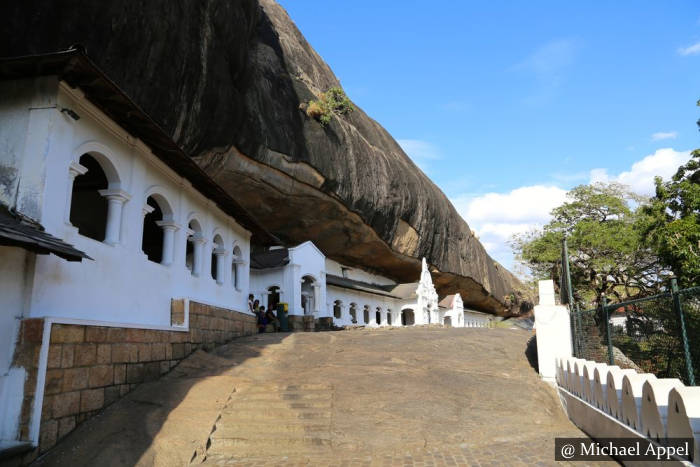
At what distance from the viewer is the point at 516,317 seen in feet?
208

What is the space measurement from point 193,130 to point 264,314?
6.57 metres

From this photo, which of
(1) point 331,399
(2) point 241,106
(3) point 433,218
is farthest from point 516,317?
(1) point 331,399

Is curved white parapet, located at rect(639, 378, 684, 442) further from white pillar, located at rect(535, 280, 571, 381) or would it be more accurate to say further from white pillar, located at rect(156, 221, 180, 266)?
white pillar, located at rect(156, 221, 180, 266)

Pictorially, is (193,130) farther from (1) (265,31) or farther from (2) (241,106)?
(1) (265,31)

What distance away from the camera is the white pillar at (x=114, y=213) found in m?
7.96

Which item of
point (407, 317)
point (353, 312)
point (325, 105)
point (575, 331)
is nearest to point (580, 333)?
point (575, 331)

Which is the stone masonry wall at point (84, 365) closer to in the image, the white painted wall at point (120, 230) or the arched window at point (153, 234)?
the white painted wall at point (120, 230)

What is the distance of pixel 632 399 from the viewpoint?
492cm

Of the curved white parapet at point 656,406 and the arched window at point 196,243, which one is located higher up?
the arched window at point 196,243

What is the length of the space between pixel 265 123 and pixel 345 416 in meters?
13.1

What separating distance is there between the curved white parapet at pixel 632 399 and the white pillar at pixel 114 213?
738 centimetres

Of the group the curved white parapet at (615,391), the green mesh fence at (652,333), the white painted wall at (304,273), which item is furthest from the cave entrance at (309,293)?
the curved white parapet at (615,391)

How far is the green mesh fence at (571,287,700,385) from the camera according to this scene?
476 cm

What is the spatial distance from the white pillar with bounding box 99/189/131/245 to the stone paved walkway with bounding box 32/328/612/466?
2.49m
